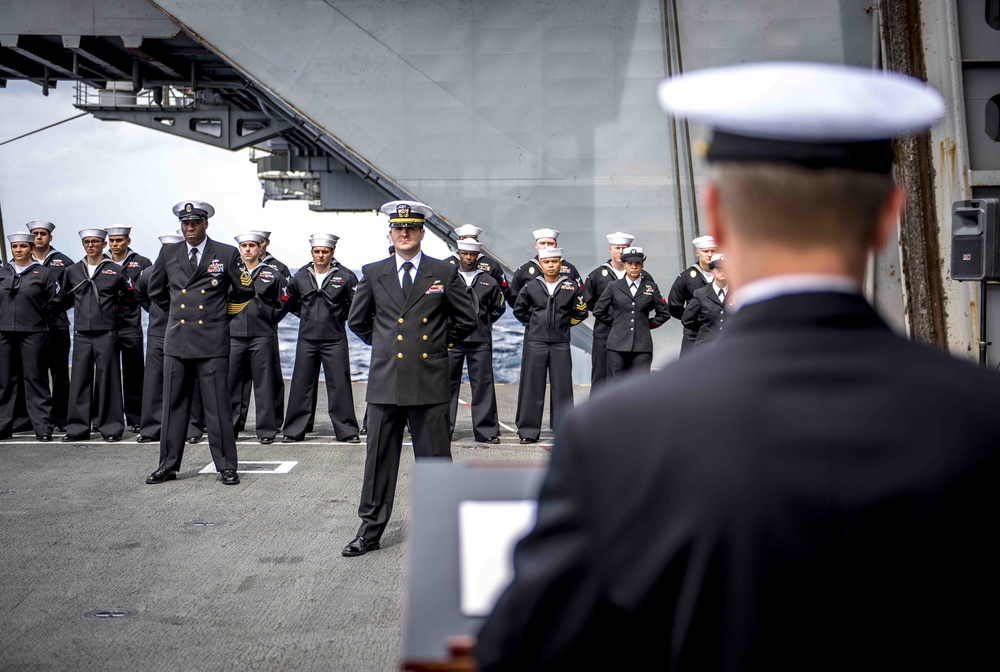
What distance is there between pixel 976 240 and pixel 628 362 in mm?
3363

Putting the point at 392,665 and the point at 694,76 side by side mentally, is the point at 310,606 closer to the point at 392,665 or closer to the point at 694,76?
the point at 392,665

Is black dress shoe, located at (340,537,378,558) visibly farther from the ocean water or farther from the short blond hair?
the ocean water

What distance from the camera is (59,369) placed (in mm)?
9758

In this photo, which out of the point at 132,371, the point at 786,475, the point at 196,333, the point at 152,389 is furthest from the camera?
the point at 132,371

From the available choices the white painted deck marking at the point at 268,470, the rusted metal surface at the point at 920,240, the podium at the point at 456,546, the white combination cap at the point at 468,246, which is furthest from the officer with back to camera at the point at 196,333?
the podium at the point at 456,546

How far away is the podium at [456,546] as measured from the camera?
1256mm

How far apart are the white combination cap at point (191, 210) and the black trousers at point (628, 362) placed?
4161 millimetres

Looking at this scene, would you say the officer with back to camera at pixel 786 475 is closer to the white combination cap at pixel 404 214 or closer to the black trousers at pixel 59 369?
the white combination cap at pixel 404 214

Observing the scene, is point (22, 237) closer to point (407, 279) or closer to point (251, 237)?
point (251, 237)

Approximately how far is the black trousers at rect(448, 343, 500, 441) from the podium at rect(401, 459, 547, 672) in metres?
8.11

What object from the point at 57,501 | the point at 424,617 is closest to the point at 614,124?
the point at 57,501

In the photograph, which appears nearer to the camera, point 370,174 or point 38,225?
point 38,225

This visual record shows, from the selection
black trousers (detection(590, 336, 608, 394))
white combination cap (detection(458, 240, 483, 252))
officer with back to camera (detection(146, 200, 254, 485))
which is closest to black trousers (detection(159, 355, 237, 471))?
officer with back to camera (detection(146, 200, 254, 485))

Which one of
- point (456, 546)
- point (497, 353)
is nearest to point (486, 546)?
point (456, 546)
